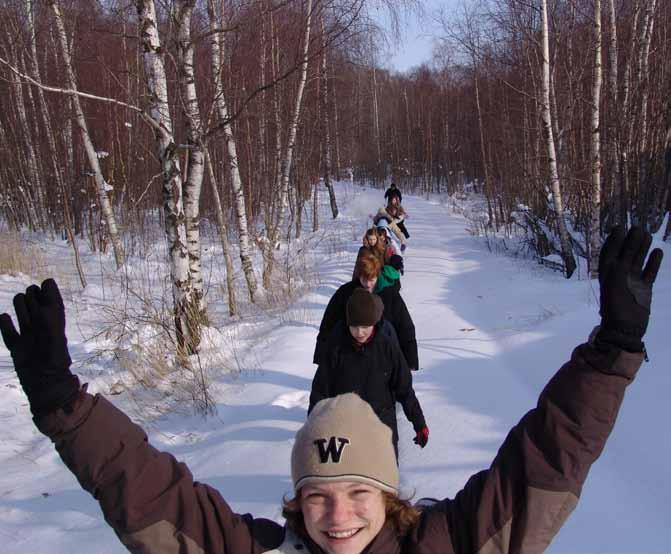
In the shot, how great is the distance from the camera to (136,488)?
122 cm

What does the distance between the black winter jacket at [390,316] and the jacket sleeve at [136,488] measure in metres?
2.44

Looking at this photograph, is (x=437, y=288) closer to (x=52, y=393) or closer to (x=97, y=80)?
(x=52, y=393)

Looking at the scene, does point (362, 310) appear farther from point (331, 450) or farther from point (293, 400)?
point (293, 400)

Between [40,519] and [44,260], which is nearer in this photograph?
[40,519]

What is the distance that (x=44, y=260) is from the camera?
41.6 feet

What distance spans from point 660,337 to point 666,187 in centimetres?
596

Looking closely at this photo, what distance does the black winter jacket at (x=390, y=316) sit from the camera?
3947 mm

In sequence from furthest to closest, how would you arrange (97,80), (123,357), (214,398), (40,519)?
(97,80) → (123,357) → (214,398) → (40,519)

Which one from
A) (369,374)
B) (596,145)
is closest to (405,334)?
(369,374)

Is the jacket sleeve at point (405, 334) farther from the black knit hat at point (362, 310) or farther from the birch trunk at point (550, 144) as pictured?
the birch trunk at point (550, 144)

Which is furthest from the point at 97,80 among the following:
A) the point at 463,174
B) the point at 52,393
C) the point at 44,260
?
the point at 463,174

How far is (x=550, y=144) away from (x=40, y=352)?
8.85 m

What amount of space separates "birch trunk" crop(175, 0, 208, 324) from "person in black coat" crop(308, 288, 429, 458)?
10.1 feet

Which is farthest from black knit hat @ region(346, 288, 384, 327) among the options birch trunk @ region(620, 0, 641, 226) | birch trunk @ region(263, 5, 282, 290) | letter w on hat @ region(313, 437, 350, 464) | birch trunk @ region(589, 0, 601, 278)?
birch trunk @ region(620, 0, 641, 226)
